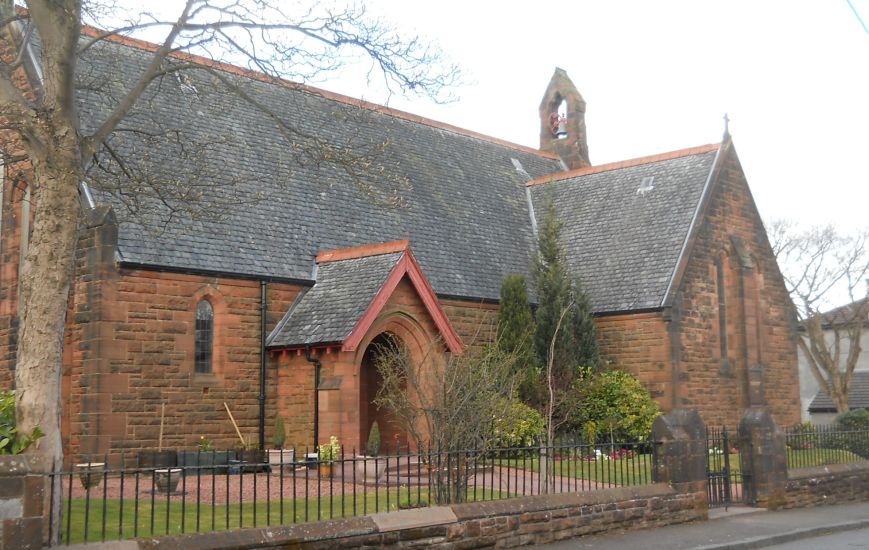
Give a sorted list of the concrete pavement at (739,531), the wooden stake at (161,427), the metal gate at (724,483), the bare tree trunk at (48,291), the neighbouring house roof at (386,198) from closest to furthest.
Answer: the bare tree trunk at (48,291)
the concrete pavement at (739,531)
the metal gate at (724,483)
the wooden stake at (161,427)
the neighbouring house roof at (386,198)

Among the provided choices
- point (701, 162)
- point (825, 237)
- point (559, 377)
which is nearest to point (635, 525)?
point (559, 377)

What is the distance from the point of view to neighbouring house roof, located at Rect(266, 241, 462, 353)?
66.2 ft

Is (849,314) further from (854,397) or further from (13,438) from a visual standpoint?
(13,438)

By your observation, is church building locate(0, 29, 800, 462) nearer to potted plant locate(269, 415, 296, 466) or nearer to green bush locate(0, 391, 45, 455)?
potted plant locate(269, 415, 296, 466)

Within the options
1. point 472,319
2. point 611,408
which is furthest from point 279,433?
point 611,408

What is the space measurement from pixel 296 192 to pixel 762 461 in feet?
40.3

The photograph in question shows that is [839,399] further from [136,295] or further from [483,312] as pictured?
[136,295]

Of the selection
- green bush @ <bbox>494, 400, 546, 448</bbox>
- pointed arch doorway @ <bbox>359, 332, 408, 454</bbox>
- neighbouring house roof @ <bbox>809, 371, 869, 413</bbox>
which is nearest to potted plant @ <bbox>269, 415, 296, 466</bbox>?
pointed arch doorway @ <bbox>359, 332, 408, 454</bbox>

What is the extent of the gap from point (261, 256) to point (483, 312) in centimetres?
652

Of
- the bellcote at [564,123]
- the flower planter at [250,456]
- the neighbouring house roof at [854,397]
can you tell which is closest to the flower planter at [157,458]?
the flower planter at [250,456]

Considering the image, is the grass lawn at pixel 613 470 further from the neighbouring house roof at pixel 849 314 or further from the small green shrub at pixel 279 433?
the neighbouring house roof at pixel 849 314

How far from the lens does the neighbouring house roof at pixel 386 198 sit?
2119cm

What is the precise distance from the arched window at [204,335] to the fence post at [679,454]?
9449 mm

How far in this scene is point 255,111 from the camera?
A: 85.1ft
